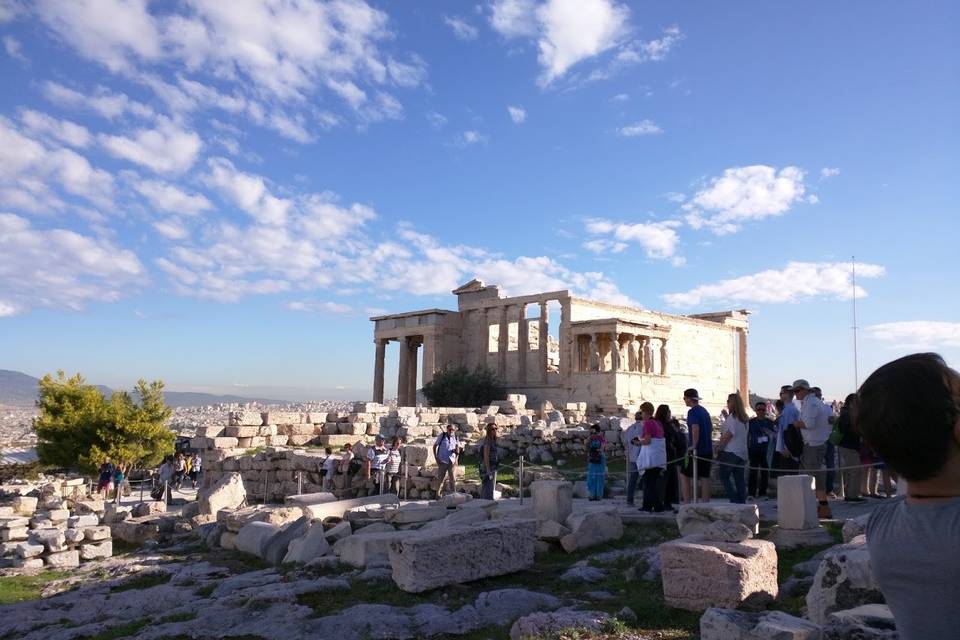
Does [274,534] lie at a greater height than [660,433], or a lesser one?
lesser

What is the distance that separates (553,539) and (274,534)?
401 cm

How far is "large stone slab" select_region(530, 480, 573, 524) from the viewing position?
931cm

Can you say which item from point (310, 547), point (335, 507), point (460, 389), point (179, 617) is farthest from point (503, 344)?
point (179, 617)

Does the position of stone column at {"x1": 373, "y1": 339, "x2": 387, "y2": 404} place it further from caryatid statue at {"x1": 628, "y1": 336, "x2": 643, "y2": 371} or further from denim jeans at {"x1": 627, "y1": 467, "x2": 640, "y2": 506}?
denim jeans at {"x1": 627, "y1": 467, "x2": 640, "y2": 506}

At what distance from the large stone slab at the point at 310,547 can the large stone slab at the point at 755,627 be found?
595 centimetres

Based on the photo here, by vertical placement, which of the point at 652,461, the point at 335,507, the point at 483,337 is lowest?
the point at 335,507

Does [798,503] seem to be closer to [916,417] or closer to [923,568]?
[923,568]

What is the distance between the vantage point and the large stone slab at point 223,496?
1438 centimetres

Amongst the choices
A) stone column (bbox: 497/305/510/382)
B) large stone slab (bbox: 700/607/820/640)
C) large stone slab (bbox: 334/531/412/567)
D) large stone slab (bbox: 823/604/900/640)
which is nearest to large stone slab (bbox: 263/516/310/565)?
large stone slab (bbox: 334/531/412/567)

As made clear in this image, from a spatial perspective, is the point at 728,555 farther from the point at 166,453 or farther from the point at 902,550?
the point at 166,453

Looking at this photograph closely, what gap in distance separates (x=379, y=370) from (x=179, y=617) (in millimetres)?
32698

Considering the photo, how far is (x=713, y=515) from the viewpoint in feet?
24.7

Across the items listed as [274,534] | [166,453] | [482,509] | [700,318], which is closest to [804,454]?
[482,509]

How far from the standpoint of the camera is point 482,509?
980 cm
